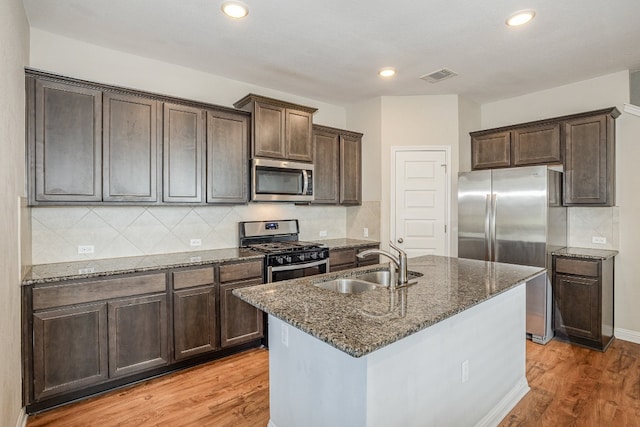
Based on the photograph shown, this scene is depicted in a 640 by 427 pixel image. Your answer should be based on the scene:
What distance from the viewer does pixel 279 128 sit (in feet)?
12.0

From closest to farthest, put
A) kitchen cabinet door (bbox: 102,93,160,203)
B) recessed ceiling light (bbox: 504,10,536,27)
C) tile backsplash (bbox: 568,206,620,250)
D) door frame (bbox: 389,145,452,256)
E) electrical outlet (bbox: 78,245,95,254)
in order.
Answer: recessed ceiling light (bbox: 504,10,536,27) < kitchen cabinet door (bbox: 102,93,160,203) < electrical outlet (bbox: 78,245,95,254) < tile backsplash (bbox: 568,206,620,250) < door frame (bbox: 389,145,452,256)

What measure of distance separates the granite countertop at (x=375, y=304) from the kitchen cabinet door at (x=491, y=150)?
2.18 m

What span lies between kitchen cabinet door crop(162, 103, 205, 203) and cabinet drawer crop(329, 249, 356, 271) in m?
1.63

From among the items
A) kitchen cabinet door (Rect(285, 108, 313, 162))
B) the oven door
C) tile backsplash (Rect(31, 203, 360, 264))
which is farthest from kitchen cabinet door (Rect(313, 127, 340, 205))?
the oven door

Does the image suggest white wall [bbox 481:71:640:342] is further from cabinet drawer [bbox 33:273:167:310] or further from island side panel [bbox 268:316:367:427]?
cabinet drawer [bbox 33:273:167:310]

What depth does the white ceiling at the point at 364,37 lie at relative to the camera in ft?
7.87

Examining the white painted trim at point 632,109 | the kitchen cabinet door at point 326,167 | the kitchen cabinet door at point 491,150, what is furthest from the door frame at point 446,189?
the white painted trim at point 632,109

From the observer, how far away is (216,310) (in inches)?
118

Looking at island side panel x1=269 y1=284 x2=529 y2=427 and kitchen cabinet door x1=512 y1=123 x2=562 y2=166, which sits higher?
kitchen cabinet door x1=512 y1=123 x2=562 y2=166

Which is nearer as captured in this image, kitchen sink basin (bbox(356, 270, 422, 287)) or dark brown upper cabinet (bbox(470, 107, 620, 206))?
kitchen sink basin (bbox(356, 270, 422, 287))

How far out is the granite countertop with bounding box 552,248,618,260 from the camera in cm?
330

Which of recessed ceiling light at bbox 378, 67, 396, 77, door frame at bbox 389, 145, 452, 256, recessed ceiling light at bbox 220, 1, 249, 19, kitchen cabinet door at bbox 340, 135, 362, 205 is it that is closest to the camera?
recessed ceiling light at bbox 220, 1, 249, 19

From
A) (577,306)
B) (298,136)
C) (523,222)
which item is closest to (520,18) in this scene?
(523,222)

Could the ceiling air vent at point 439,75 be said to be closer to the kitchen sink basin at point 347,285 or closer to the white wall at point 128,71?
the white wall at point 128,71
